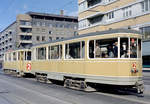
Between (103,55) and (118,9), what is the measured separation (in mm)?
23526

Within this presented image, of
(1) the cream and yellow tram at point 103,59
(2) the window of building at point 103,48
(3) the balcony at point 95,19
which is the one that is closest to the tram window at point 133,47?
(1) the cream and yellow tram at point 103,59

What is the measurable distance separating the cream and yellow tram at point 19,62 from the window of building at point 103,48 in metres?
10.6

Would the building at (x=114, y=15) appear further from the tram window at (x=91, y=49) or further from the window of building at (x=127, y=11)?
the tram window at (x=91, y=49)

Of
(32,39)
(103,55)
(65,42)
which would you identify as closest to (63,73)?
(65,42)

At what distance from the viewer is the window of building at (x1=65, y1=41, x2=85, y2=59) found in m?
11.9

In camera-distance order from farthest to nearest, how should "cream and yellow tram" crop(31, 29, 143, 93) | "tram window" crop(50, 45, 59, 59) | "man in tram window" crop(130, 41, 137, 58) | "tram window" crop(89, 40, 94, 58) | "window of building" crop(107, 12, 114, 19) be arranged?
"window of building" crop(107, 12, 114, 19) → "tram window" crop(50, 45, 59, 59) → "tram window" crop(89, 40, 94, 58) → "man in tram window" crop(130, 41, 137, 58) → "cream and yellow tram" crop(31, 29, 143, 93)

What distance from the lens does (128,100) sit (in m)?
9.31

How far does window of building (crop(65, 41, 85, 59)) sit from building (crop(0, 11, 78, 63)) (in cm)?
6167

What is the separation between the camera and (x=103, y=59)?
1070 centimetres

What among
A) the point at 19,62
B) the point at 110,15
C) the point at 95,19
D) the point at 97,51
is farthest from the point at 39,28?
the point at 97,51

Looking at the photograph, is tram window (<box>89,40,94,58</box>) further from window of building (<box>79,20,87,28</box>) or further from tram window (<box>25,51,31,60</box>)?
window of building (<box>79,20,87,28</box>)

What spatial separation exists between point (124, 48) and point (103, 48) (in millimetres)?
1034

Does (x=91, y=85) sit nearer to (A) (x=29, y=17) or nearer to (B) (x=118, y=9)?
(B) (x=118, y=9)

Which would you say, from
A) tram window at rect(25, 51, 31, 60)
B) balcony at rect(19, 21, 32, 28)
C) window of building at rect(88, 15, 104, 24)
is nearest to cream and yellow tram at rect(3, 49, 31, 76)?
tram window at rect(25, 51, 31, 60)
